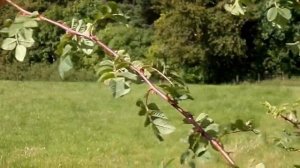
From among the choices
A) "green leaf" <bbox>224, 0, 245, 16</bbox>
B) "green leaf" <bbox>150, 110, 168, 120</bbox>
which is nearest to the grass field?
"green leaf" <bbox>224, 0, 245, 16</bbox>

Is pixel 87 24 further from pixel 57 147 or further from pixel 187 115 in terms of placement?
pixel 57 147

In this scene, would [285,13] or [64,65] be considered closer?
[64,65]

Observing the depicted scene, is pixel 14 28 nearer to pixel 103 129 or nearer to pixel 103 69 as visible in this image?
pixel 103 69

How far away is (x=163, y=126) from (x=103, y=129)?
25.3 feet

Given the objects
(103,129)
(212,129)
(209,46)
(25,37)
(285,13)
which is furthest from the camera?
(209,46)

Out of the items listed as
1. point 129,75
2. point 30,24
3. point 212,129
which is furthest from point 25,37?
point 212,129

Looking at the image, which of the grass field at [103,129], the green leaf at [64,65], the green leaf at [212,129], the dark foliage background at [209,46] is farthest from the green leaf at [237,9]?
the dark foliage background at [209,46]

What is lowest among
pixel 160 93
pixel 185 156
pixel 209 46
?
pixel 209 46

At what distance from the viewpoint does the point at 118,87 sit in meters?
0.73

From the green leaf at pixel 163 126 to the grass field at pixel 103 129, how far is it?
3344mm

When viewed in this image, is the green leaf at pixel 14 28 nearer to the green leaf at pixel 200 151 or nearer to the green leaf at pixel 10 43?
the green leaf at pixel 10 43

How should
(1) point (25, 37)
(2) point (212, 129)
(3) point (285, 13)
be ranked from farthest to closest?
(3) point (285, 13) → (2) point (212, 129) → (1) point (25, 37)

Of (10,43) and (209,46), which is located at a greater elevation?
(10,43)

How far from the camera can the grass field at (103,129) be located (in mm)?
6355
